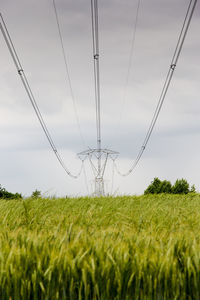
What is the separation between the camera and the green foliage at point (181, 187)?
22.4 meters

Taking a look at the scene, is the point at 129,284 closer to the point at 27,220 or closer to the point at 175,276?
the point at 175,276

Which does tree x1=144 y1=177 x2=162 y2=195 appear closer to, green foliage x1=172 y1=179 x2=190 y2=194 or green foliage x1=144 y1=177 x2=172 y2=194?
green foliage x1=144 y1=177 x2=172 y2=194

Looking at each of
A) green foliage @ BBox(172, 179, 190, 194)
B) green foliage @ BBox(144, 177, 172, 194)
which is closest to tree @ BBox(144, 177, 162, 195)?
green foliage @ BBox(144, 177, 172, 194)

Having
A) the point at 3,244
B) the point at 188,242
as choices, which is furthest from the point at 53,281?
the point at 188,242

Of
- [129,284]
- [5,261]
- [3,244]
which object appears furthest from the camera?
[3,244]

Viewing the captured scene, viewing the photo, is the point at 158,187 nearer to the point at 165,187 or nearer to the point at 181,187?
the point at 165,187

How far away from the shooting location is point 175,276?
7.52 ft

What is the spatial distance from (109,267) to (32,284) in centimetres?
59

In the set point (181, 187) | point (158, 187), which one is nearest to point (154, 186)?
point (158, 187)

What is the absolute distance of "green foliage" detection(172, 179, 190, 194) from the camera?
22391 mm

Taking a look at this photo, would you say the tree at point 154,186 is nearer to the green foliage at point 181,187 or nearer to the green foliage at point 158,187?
the green foliage at point 158,187

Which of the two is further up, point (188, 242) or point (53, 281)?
point (188, 242)

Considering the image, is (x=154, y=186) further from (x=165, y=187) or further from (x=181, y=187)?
A: (x=181, y=187)

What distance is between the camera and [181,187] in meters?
22.5
